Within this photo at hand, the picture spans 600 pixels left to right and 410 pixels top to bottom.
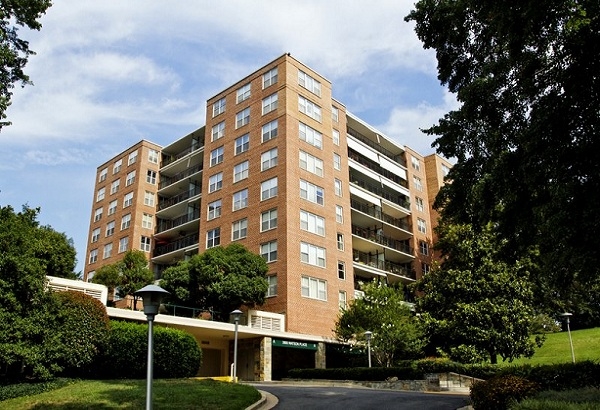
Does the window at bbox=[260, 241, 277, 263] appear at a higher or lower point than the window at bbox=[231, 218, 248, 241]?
lower

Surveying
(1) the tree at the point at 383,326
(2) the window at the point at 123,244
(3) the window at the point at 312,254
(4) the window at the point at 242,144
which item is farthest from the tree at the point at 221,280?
(2) the window at the point at 123,244

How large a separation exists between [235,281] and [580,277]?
2532cm

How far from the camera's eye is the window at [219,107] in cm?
5129

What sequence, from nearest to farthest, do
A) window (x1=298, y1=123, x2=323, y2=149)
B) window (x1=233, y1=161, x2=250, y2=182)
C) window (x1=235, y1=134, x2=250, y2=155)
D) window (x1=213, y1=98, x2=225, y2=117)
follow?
1. window (x1=298, y1=123, x2=323, y2=149)
2. window (x1=233, y1=161, x2=250, y2=182)
3. window (x1=235, y1=134, x2=250, y2=155)
4. window (x1=213, y1=98, x2=225, y2=117)

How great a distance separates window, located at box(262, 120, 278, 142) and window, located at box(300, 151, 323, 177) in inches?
111

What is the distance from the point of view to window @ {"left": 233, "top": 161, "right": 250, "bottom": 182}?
1813 inches

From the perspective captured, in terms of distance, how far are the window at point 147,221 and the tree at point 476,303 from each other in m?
29.7

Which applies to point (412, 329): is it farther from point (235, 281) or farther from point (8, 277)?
point (8, 277)

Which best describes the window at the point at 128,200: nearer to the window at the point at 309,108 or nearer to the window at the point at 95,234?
the window at the point at 95,234

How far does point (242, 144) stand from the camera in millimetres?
47500

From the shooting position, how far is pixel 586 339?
47250 millimetres

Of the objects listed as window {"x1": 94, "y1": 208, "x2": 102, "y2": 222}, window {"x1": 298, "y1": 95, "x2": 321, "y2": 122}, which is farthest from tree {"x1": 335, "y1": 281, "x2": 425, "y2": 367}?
window {"x1": 94, "y1": 208, "x2": 102, "y2": 222}

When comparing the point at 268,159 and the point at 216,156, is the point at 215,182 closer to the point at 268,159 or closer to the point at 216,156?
the point at 216,156

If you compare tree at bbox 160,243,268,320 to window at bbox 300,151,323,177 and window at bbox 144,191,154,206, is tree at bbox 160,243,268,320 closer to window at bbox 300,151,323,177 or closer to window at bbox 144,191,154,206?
window at bbox 300,151,323,177
